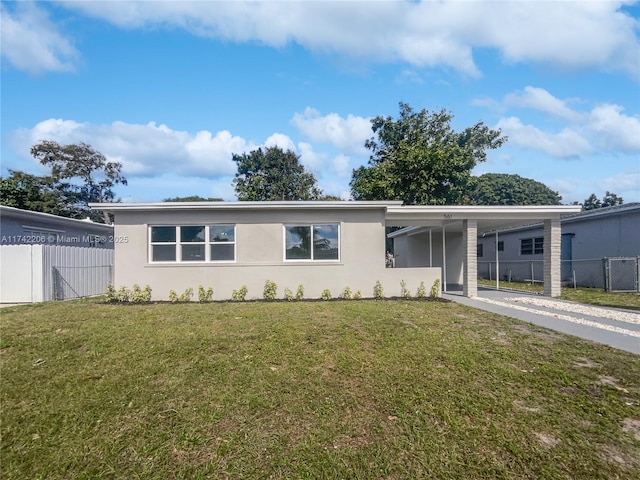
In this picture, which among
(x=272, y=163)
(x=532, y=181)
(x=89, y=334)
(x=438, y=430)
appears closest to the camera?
(x=438, y=430)

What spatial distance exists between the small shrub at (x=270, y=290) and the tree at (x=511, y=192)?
35531 mm

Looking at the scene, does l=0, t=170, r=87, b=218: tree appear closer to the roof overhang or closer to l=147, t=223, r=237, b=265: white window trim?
l=147, t=223, r=237, b=265: white window trim

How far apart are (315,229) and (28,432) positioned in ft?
28.8

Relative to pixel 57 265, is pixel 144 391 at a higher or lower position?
lower

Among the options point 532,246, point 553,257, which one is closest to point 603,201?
point 532,246

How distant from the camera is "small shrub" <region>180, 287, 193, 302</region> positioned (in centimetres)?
1130

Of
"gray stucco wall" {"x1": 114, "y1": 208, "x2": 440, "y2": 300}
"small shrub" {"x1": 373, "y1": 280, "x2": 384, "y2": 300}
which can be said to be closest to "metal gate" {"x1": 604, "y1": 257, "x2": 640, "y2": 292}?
"gray stucco wall" {"x1": 114, "y1": 208, "x2": 440, "y2": 300}

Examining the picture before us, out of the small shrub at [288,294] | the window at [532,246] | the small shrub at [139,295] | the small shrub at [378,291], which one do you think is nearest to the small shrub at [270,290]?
the small shrub at [288,294]

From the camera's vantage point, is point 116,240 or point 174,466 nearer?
point 174,466

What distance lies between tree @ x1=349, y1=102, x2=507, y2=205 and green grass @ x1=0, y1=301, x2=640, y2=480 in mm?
15973

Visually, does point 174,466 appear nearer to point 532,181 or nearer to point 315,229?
point 315,229

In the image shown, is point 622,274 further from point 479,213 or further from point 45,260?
point 45,260

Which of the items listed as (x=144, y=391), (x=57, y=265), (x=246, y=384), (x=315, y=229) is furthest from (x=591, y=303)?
(x=57, y=265)

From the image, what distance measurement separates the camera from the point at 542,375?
4855 millimetres
